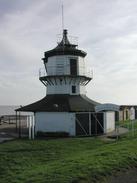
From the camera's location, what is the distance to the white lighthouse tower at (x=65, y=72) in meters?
38.2

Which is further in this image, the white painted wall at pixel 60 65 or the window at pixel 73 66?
the window at pixel 73 66

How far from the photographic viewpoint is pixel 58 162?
18703 millimetres

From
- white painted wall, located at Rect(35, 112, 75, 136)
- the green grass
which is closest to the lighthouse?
white painted wall, located at Rect(35, 112, 75, 136)

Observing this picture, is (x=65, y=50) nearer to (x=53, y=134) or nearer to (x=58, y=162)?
(x=53, y=134)

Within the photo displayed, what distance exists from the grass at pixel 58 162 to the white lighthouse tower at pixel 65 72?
1255cm

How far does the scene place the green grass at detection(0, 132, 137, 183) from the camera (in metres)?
15.4

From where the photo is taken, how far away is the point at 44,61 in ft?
140

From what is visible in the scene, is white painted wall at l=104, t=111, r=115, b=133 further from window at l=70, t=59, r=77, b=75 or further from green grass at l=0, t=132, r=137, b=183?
green grass at l=0, t=132, r=137, b=183

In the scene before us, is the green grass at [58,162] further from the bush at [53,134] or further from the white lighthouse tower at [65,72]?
the white lighthouse tower at [65,72]

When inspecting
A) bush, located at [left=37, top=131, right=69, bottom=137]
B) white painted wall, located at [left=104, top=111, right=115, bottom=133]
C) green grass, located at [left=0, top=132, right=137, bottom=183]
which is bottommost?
green grass, located at [left=0, top=132, right=137, bottom=183]

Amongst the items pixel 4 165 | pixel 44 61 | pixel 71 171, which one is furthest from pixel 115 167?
pixel 44 61

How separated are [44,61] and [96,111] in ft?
38.1

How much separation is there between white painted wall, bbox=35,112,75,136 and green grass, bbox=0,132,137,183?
749 cm

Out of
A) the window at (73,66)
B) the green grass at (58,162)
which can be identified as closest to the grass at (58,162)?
the green grass at (58,162)
